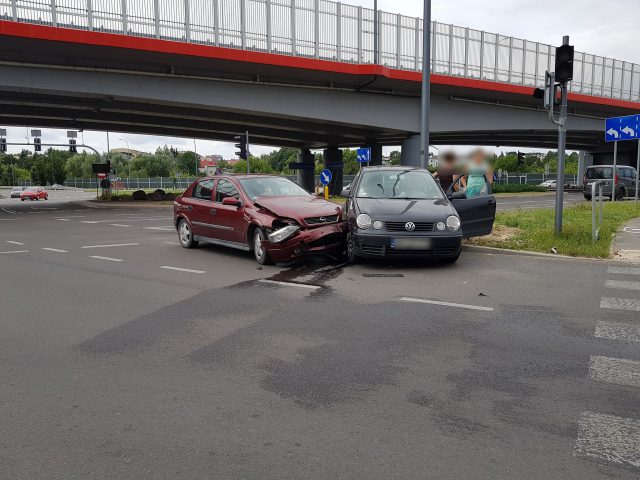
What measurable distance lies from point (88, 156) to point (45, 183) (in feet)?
38.8

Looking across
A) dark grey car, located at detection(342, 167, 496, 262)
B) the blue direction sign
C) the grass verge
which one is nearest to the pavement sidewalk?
the grass verge

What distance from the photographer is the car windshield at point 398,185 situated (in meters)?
10.1

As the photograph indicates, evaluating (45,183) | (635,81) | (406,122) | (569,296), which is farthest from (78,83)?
(45,183)

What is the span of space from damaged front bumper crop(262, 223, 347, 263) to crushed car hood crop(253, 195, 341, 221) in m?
0.31

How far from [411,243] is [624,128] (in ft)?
52.0

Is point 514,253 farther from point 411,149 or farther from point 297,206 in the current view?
point 411,149

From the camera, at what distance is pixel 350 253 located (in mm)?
9750

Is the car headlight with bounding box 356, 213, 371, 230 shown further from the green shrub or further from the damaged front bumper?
the green shrub

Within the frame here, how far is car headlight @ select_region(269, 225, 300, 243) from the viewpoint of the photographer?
30.8 feet

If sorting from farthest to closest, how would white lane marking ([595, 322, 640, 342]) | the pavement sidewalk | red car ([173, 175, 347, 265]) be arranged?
the pavement sidewalk < red car ([173, 175, 347, 265]) < white lane marking ([595, 322, 640, 342])

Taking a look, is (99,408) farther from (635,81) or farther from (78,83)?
(635,81)

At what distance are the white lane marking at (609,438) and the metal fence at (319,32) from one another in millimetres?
21479

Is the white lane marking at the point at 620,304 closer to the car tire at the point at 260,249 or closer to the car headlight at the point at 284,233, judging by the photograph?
the car headlight at the point at 284,233

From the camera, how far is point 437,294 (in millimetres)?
7430
